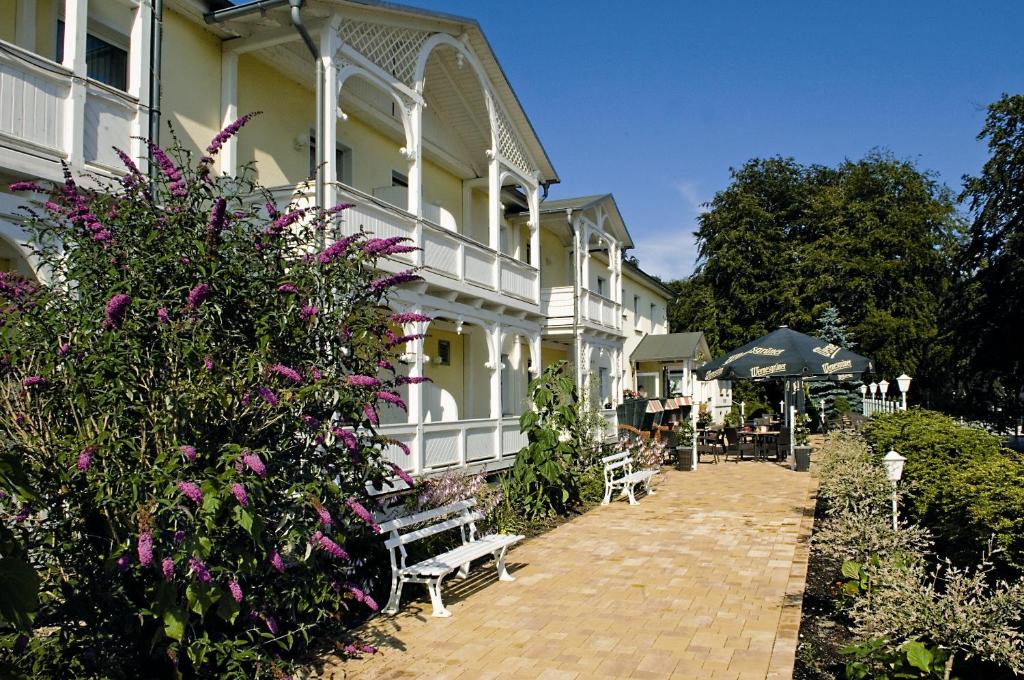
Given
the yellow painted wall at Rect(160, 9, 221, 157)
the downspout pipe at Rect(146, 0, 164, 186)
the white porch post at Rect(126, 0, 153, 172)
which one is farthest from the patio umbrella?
the white porch post at Rect(126, 0, 153, 172)

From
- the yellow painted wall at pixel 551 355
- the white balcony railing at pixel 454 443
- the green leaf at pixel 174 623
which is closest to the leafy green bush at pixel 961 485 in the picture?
the green leaf at pixel 174 623

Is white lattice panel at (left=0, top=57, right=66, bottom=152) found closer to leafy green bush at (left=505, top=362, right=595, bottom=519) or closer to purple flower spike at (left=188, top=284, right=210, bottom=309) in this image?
purple flower spike at (left=188, top=284, right=210, bottom=309)

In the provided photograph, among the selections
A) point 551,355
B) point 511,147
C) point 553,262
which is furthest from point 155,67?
point 551,355

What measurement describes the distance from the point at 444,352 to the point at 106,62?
9.09m

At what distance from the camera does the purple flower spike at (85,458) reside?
13.0 feet

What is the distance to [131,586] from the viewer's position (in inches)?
184

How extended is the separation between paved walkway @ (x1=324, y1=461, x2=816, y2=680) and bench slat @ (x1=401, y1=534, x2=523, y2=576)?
0.40 meters

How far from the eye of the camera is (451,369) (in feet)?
56.3

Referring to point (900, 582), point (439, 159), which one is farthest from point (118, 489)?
point (439, 159)

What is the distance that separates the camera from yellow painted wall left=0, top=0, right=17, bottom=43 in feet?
26.6

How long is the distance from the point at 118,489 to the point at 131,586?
727 millimetres

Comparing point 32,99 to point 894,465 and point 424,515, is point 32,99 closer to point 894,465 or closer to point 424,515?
point 424,515

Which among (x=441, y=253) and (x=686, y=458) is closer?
(x=441, y=253)

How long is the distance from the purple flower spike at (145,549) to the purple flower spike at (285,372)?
1089 mm
